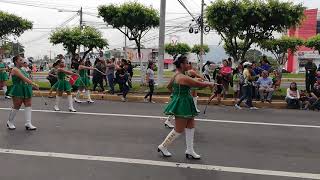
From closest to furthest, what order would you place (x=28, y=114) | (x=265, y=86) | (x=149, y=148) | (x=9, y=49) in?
(x=149, y=148) < (x=28, y=114) < (x=265, y=86) < (x=9, y=49)

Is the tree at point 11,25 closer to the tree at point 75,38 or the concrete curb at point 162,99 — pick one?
the tree at point 75,38

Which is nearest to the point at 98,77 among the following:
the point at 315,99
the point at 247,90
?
the point at 247,90

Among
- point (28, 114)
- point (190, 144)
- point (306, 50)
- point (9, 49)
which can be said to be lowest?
point (190, 144)

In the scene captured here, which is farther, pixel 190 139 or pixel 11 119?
pixel 11 119

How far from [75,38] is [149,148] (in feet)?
77.5

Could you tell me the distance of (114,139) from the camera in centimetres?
984

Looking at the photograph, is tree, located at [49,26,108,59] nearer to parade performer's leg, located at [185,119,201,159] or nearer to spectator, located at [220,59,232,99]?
spectator, located at [220,59,232,99]

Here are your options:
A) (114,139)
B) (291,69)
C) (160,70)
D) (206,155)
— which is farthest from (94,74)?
(291,69)

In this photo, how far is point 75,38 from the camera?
31594 mm

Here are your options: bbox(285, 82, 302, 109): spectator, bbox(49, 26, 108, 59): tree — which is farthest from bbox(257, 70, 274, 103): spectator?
bbox(49, 26, 108, 59): tree

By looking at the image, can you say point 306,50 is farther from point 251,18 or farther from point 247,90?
point 247,90

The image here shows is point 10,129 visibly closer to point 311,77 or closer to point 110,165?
point 110,165

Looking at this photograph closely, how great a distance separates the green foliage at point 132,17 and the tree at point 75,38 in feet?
28.8

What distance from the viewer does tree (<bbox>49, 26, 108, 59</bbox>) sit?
31.7 metres
